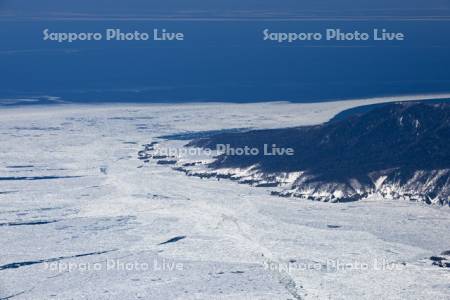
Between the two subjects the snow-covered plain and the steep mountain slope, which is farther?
the steep mountain slope

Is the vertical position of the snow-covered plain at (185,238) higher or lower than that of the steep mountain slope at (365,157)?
lower

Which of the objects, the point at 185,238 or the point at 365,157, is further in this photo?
the point at 365,157

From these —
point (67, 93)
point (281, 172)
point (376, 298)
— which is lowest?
point (376, 298)

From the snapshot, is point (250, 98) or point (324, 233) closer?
point (324, 233)

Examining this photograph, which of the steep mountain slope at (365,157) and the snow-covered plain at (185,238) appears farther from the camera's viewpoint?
the steep mountain slope at (365,157)

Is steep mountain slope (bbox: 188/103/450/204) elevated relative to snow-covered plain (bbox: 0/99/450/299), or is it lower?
elevated

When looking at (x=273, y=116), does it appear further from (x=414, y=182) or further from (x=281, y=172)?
(x=414, y=182)

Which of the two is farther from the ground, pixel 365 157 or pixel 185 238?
pixel 365 157

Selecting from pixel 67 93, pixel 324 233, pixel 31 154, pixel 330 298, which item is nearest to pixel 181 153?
pixel 31 154
